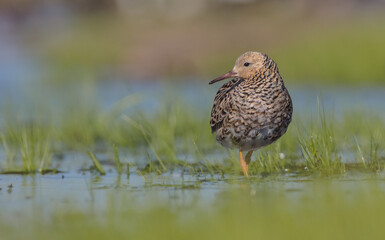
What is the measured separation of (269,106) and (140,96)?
3.98 m

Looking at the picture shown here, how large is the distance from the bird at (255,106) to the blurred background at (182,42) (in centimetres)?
527

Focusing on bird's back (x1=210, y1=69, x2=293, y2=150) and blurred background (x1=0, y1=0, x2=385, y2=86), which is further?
blurred background (x1=0, y1=0, x2=385, y2=86)

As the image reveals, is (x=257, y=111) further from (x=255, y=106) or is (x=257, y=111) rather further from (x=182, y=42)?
(x=182, y=42)

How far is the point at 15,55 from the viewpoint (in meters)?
41.5

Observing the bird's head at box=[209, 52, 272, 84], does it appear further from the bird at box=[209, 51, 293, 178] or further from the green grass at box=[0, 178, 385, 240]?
the green grass at box=[0, 178, 385, 240]

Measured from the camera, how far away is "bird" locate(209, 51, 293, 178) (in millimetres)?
8344

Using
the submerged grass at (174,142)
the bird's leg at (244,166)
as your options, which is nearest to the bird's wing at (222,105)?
the submerged grass at (174,142)

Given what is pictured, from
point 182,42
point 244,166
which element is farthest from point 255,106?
point 182,42

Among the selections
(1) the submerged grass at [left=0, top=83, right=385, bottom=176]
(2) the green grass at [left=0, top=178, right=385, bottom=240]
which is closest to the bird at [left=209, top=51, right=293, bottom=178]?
(1) the submerged grass at [left=0, top=83, right=385, bottom=176]

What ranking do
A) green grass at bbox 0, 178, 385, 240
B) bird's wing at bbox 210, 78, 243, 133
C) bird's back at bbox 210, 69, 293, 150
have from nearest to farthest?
green grass at bbox 0, 178, 385, 240 → bird's back at bbox 210, 69, 293, 150 → bird's wing at bbox 210, 78, 243, 133

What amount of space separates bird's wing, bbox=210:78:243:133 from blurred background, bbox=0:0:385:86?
456 centimetres

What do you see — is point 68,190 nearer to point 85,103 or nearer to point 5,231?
point 5,231

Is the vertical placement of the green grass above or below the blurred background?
below

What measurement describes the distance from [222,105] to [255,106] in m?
0.67
